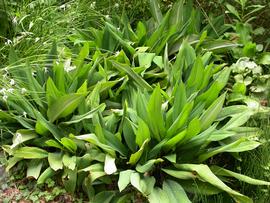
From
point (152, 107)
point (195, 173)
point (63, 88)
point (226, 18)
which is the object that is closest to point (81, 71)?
point (63, 88)

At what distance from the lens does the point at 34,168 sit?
3.16 metres

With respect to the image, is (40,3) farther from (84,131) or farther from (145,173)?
(145,173)

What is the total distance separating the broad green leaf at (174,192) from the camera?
116 inches

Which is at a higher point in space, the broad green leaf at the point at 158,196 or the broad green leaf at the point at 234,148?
the broad green leaf at the point at 234,148

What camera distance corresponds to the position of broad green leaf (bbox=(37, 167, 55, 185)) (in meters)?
3.07

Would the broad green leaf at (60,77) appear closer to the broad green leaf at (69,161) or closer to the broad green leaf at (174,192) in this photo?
the broad green leaf at (69,161)

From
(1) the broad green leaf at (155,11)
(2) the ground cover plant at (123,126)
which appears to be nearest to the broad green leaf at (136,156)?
(2) the ground cover plant at (123,126)

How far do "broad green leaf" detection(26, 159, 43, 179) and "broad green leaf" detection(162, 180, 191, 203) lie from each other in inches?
31.3

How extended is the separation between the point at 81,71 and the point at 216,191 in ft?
4.28

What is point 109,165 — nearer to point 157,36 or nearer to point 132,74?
point 132,74

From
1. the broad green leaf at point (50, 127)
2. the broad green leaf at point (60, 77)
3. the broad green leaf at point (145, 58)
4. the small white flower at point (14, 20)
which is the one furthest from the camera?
the broad green leaf at point (145, 58)

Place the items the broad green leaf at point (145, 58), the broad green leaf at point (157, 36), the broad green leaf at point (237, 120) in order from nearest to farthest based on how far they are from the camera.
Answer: the broad green leaf at point (237, 120)
the broad green leaf at point (145, 58)
the broad green leaf at point (157, 36)

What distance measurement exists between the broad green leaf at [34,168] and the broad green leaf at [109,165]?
0.45 metres

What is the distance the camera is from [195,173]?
2998 mm
